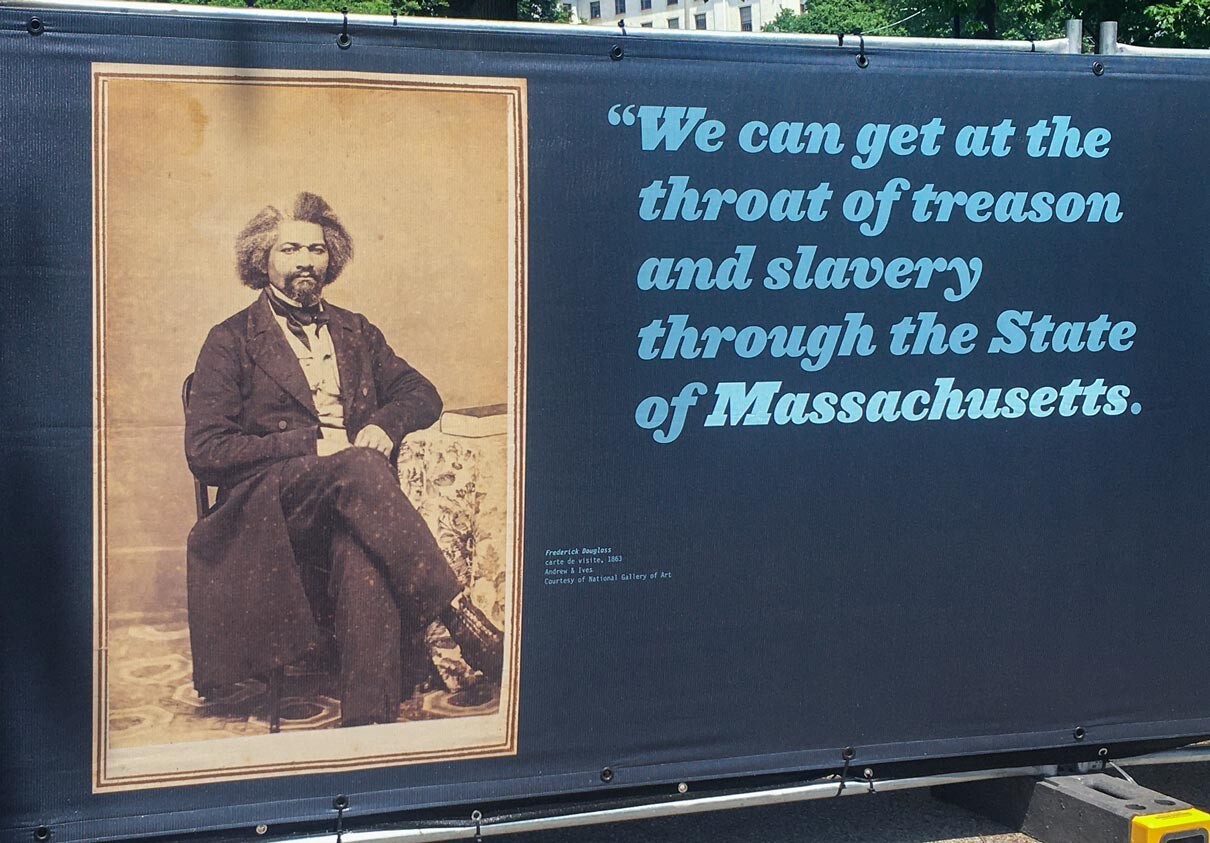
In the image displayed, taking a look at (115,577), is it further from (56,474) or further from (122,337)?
(122,337)

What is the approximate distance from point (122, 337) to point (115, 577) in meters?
0.61

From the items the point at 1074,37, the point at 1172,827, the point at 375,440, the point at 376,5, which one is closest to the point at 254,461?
the point at 375,440

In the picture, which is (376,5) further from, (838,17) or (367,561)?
(838,17)

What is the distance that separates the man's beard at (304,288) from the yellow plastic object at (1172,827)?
9.29 ft

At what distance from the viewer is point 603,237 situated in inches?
138

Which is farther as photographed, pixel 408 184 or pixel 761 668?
pixel 761 668

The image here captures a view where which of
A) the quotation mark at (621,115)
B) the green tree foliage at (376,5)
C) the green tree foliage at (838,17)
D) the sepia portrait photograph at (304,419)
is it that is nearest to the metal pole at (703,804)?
the sepia portrait photograph at (304,419)

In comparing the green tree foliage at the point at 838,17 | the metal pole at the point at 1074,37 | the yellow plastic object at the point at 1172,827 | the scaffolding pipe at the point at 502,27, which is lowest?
the yellow plastic object at the point at 1172,827

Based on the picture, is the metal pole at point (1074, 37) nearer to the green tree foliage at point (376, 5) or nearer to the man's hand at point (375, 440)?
the man's hand at point (375, 440)

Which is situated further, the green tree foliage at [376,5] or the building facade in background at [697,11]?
the building facade in background at [697,11]

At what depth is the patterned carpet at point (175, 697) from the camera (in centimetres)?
326

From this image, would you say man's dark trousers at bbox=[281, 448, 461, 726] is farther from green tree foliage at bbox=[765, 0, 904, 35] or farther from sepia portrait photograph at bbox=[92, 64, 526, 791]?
green tree foliage at bbox=[765, 0, 904, 35]

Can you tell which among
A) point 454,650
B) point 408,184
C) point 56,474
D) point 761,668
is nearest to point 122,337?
point 56,474

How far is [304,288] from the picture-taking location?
10.9 feet
